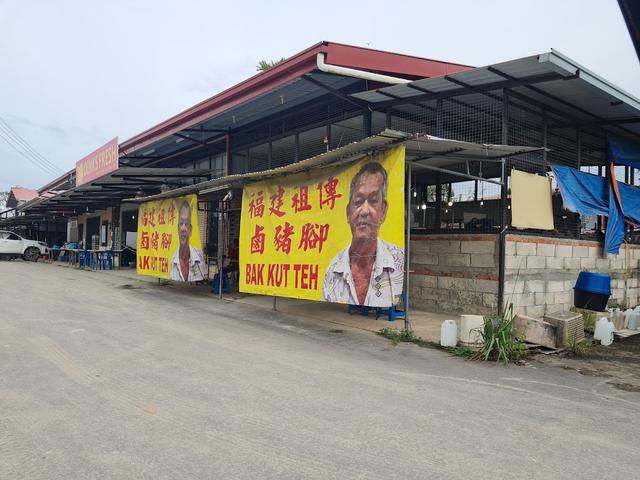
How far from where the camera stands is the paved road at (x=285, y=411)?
121 inches

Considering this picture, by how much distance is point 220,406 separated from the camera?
409cm

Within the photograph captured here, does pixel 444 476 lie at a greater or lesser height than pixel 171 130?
lesser

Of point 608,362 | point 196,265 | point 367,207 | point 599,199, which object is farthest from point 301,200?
point 599,199

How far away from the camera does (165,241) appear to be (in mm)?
13555

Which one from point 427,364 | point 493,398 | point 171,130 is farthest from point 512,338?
point 171,130

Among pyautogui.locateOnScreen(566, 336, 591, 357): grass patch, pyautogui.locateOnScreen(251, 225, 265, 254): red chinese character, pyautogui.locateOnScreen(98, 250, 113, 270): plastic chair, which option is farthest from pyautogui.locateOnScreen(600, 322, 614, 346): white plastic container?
pyautogui.locateOnScreen(98, 250, 113, 270): plastic chair

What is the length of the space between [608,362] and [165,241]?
1119cm

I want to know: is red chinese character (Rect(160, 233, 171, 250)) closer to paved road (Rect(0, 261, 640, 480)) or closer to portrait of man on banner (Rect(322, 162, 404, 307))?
paved road (Rect(0, 261, 640, 480))

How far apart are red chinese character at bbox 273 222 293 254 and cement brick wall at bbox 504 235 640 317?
13.3 ft

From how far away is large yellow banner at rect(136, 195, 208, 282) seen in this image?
12195mm

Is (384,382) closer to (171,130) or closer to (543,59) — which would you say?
(543,59)

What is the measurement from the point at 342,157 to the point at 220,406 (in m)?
4.94

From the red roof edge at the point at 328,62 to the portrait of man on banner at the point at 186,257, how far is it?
276cm

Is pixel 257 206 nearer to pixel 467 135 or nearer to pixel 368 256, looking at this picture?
pixel 368 256
